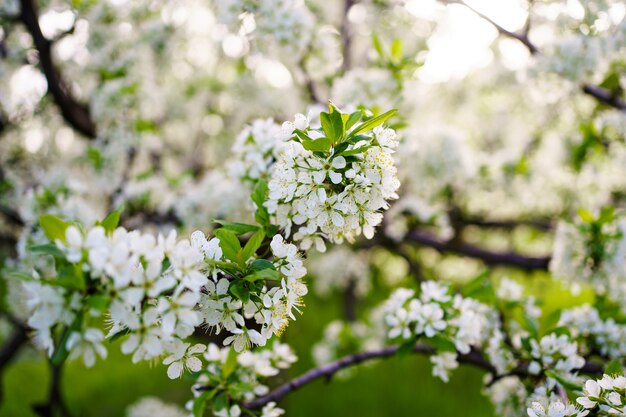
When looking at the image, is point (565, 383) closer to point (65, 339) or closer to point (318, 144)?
point (318, 144)

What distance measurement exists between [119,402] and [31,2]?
3.48 meters

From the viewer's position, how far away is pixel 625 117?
10.1ft

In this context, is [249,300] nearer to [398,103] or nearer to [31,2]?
[398,103]

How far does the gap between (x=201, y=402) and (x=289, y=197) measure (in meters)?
0.86

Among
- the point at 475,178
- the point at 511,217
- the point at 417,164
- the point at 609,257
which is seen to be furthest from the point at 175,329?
the point at 511,217

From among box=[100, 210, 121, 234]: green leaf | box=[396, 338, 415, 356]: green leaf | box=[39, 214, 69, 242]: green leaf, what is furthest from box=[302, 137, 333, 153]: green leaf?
box=[396, 338, 415, 356]: green leaf

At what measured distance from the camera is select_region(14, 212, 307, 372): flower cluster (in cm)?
115

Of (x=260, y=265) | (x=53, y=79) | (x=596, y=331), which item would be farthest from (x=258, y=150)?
(x=53, y=79)

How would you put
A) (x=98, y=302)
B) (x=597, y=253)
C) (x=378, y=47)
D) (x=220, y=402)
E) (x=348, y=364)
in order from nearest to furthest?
(x=98, y=302), (x=220, y=402), (x=348, y=364), (x=597, y=253), (x=378, y=47)

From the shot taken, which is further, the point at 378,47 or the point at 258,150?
the point at 378,47

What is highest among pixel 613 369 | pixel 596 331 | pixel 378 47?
pixel 378 47

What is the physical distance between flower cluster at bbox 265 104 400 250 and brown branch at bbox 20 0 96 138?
2547 mm

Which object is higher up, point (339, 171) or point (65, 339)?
point (339, 171)

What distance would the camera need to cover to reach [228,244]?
57.6 inches
